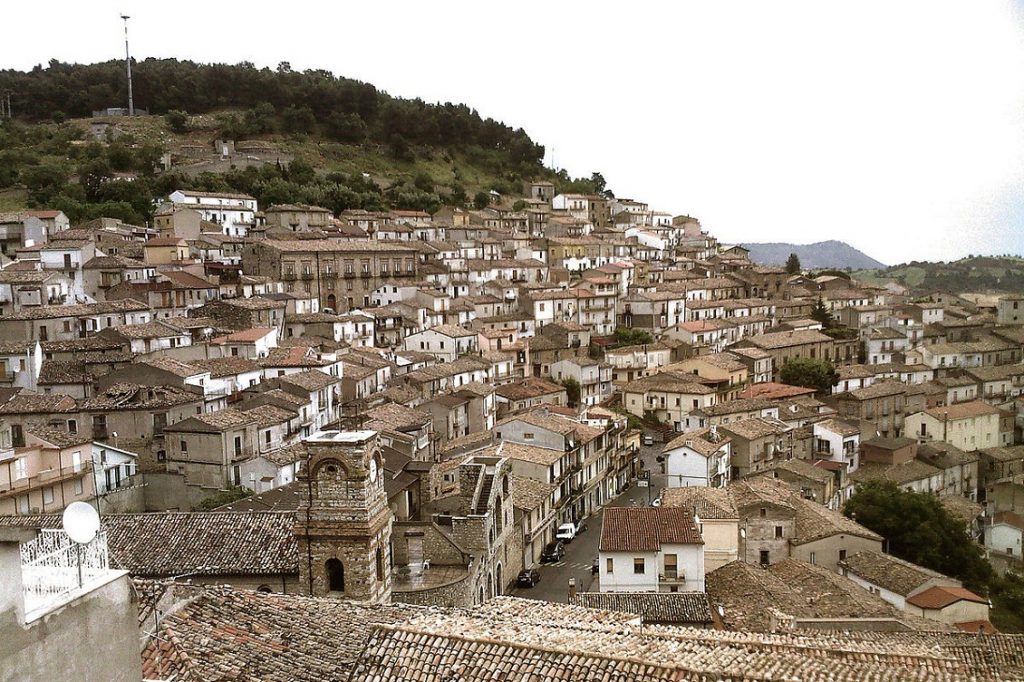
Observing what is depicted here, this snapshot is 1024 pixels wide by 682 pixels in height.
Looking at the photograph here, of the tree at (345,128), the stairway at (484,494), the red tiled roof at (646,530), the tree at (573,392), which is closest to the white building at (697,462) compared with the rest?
the red tiled roof at (646,530)

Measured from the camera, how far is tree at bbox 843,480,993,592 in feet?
112

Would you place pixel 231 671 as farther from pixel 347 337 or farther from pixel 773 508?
pixel 347 337

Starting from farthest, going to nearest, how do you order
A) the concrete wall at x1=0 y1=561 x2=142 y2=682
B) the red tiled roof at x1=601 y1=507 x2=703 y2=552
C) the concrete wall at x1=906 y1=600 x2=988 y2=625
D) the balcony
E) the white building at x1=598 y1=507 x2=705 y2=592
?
the concrete wall at x1=906 y1=600 x2=988 y2=625, the balcony, the red tiled roof at x1=601 y1=507 x2=703 y2=552, the white building at x1=598 y1=507 x2=705 y2=592, the concrete wall at x1=0 y1=561 x2=142 y2=682

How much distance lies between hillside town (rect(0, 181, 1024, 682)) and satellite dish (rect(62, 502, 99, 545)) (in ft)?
0.36

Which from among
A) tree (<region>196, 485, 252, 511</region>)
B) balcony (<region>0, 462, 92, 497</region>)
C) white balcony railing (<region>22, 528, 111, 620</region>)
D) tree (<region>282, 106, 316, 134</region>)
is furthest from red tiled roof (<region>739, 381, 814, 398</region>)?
tree (<region>282, 106, 316, 134</region>)

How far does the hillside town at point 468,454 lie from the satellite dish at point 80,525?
0.36ft

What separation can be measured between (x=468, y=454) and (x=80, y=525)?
2934 centimetres

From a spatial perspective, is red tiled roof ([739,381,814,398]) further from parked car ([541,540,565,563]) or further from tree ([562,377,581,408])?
parked car ([541,540,565,563])

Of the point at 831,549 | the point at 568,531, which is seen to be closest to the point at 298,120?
the point at 568,531

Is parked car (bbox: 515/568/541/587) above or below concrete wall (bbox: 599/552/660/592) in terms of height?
below

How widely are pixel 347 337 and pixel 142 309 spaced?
11.2 metres

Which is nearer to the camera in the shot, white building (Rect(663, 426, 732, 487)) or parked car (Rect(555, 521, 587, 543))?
parked car (Rect(555, 521, 587, 543))

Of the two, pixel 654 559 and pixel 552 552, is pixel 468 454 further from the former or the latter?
pixel 654 559

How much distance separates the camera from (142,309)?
45500mm
